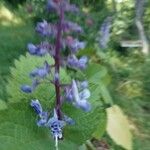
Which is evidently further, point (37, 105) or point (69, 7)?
point (37, 105)

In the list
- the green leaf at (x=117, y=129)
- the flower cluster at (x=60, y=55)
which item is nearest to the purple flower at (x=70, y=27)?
the flower cluster at (x=60, y=55)

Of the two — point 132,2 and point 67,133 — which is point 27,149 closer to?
point 67,133

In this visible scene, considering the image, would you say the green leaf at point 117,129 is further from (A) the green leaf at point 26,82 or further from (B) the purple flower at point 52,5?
(B) the purple flower at point 52,5

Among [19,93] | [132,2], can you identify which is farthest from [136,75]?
[19,93]

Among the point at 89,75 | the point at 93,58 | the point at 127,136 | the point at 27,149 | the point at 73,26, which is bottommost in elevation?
the point at 27,149

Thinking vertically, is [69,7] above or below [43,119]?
above

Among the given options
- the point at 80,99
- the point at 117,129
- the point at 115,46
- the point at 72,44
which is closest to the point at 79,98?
the point at 80,99

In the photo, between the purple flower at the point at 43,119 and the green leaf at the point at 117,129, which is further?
the green leaf at the point at 117,129

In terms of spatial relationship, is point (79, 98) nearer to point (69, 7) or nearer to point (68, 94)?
point (68, 94)

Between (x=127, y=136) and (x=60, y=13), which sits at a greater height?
(x=127, y=136)
